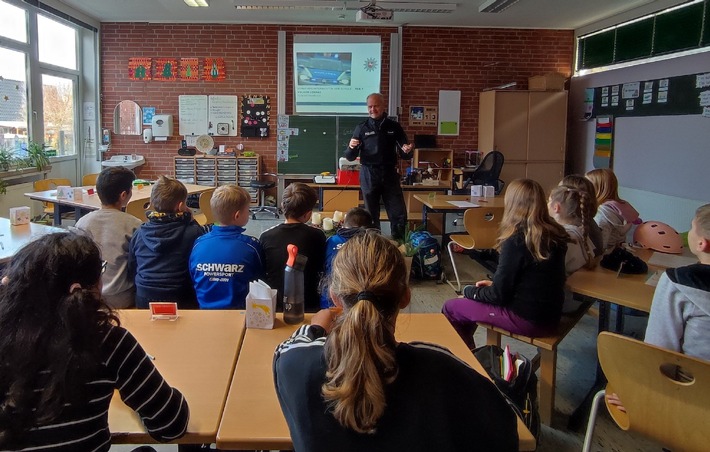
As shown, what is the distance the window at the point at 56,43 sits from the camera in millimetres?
7184

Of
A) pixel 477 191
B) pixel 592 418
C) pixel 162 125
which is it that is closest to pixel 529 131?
→ pixel 477 191

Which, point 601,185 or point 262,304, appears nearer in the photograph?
point 262,304

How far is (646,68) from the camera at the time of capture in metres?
7.00

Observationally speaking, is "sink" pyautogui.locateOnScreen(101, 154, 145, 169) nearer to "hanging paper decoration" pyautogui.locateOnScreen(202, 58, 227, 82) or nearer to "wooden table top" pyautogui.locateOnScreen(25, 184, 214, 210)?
"hanging paper decoration" pyautogui.locateOnScreen(202, 58, 227, 82)

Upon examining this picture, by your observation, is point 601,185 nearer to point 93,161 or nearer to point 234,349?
point 234,349

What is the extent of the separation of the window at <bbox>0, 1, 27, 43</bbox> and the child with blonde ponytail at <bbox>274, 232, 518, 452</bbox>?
686 centimetres

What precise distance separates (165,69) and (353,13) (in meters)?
3.08

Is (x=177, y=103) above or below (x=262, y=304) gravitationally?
above

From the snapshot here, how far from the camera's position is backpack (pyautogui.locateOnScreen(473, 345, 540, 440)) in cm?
185

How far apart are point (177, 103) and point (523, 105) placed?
5367mm

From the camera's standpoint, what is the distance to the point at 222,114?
8.65m

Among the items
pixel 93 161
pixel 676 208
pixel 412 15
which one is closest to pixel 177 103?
pixel 93 161

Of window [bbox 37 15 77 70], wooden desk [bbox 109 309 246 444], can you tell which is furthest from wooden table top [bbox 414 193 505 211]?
window [bbox 37 15 77 70]

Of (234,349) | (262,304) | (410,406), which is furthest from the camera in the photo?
(262,304)
